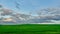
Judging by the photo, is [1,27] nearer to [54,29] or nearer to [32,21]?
[32,21]

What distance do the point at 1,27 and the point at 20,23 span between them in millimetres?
301

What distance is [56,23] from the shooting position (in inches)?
88.4

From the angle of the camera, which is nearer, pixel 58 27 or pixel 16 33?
pixel 16 33

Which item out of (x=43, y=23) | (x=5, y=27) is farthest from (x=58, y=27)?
(x=5, y=27)

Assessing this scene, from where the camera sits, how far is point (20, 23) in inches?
87.9

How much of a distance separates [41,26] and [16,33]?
37 cm

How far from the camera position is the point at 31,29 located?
7.64 feet

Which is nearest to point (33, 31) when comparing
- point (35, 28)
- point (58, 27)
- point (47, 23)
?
point (35, 28)

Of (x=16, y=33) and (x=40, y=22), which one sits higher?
(x=40, y=22)

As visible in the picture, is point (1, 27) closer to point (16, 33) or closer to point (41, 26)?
point (16, 33)

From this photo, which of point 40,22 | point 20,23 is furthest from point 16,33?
point 40,22

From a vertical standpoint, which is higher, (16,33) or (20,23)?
(20,23)

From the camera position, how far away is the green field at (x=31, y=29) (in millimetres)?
2252

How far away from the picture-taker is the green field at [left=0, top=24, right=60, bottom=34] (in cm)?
225
